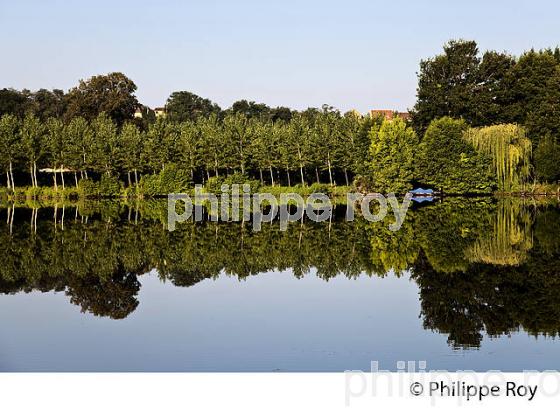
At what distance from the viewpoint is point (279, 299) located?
1214 cm

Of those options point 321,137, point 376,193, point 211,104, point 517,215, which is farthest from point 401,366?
point 211,104

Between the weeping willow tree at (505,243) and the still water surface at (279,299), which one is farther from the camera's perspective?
the weeping willow tree at (505,243)

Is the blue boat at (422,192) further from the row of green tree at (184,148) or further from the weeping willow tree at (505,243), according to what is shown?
the weeping willow tree at (505,243)

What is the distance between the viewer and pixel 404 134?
47031 mm

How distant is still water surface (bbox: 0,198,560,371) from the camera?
27.7 ft

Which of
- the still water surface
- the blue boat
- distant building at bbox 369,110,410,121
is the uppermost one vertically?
distant building at bbox 369,110,410,121

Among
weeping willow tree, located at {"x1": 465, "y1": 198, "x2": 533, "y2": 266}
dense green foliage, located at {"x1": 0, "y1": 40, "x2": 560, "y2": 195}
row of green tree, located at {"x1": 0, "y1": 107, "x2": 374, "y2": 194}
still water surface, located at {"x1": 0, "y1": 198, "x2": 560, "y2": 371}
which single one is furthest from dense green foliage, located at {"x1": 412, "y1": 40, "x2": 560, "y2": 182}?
still water surface, located at {"x1": 0, "y1": 198, "x2": 560, "y2": 371}

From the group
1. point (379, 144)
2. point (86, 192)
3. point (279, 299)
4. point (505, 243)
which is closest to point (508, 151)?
point (379, 144)

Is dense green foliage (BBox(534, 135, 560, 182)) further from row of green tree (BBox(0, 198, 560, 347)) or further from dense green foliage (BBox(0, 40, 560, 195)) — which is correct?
row of green tree (BBox(0, 198, 560, 347))

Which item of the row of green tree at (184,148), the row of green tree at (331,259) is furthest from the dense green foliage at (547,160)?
the row of green tree at (331,259)

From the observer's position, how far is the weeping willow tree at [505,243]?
15766 mm

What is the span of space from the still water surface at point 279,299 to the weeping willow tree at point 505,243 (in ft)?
0.17

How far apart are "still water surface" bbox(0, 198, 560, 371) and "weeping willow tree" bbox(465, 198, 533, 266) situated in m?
0.05
